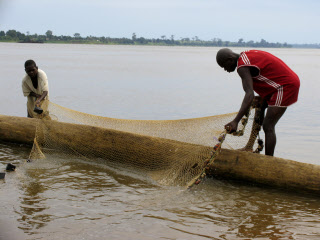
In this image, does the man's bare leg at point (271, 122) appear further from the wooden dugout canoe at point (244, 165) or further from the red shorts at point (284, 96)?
the wooden dugout canoe at point (244, 165)

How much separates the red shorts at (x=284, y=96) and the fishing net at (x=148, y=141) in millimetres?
395

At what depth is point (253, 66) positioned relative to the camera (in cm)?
456

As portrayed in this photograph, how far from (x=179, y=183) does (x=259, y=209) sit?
3.22 feet

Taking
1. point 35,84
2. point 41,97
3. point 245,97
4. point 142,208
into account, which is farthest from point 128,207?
point 35,84

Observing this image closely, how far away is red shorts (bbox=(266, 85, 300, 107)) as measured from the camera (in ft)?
15.1

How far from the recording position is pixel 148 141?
5.27 m

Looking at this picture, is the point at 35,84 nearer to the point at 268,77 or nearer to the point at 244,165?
the point at 244,165

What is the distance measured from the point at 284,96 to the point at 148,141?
5.73 ft

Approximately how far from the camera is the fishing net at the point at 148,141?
4.92 metres

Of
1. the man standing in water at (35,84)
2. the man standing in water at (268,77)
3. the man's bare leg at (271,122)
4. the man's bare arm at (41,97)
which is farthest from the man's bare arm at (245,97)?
the man standing in water at (35,84)

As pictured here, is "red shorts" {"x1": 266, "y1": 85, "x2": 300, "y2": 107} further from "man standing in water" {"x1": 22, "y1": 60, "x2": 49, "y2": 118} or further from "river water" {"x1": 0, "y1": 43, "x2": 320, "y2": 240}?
"man standing in water" {"x1": 22, "y1": 60, "x2": 49, "y2": 118}

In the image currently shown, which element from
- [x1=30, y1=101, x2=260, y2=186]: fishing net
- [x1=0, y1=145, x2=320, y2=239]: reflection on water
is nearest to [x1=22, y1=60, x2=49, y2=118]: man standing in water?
[x1=30, y1=101, x2=260, y2=186]: fishing net

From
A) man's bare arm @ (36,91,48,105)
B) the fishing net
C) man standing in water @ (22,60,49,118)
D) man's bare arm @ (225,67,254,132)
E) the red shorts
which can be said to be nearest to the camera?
man's bare arm @ (225,67,254,132)

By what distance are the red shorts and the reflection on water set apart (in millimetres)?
1060
